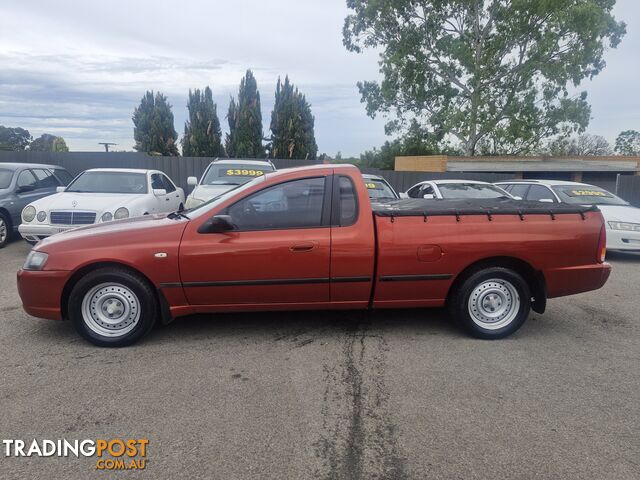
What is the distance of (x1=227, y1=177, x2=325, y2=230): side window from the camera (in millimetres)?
4395

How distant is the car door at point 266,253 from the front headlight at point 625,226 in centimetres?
681

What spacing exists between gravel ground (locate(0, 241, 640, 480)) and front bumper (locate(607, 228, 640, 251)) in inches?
166

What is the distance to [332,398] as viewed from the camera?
345cm

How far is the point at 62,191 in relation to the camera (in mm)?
8805

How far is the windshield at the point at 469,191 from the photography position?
378 inches

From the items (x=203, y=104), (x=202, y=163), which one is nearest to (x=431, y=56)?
(x=203, y=104)

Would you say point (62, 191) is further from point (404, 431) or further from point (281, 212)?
point (404, 431)

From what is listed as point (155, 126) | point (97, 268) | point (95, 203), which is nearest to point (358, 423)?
point (97, 268)

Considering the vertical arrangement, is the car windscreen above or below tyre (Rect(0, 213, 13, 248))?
above

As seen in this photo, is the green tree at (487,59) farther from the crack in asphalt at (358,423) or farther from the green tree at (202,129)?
the crack in asphalt at (358,423)

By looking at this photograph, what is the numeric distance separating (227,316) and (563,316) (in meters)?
3.76

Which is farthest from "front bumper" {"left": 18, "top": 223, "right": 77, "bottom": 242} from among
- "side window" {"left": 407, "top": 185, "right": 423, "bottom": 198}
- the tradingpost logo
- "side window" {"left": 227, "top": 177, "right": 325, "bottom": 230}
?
"side window" {"left": 407, "top": 185, "right": 423, "bottom": 198}

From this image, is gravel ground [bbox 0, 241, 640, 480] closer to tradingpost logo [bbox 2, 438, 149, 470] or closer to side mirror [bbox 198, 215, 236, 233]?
tradingpost logo [bbox 2, 438, 149, 470]

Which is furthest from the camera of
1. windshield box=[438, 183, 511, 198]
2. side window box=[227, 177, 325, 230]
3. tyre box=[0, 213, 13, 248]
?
windshield box=[438, 183, 511, 198]
